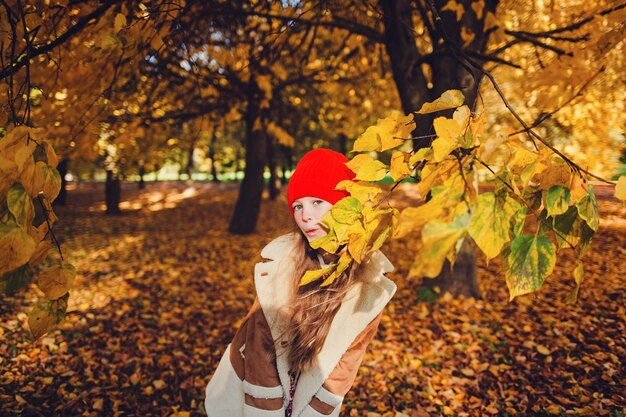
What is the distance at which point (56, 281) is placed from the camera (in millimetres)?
1160

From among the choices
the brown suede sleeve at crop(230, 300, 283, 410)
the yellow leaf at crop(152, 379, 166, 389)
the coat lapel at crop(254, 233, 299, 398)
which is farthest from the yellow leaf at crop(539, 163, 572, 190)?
the yellow leaf at crop(152, 379, 166, 389)

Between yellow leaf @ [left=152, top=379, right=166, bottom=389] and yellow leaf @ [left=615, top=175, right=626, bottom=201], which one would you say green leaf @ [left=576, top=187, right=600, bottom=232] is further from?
yellow leaf @ [left=152, top=379, right=166, bottom=389]

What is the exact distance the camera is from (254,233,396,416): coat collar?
4.84 feet

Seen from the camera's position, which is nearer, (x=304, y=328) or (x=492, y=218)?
(x=492, y=218)

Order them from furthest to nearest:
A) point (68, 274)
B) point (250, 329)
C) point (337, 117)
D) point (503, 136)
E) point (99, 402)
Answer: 1. point (337, 117)
2. point (99, 402)
3. point (250, 329)
4. point (68, 274)
5. point (503, 136)

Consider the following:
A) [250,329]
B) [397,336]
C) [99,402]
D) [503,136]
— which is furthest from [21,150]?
[397,336]

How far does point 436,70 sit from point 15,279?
418 cm

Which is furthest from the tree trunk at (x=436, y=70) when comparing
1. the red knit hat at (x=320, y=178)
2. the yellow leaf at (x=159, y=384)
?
the yellow leaf at (x=159, y=384)

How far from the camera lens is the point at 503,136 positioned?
88cm

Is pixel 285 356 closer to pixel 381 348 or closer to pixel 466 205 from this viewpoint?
pixel 466 205

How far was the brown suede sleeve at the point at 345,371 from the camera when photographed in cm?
146

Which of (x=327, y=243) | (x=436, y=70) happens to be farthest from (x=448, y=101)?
(x=436, y=70)

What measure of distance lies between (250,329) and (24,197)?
1.04 metres

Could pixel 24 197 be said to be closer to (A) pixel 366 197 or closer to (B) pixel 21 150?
(B) pixel 21 150
